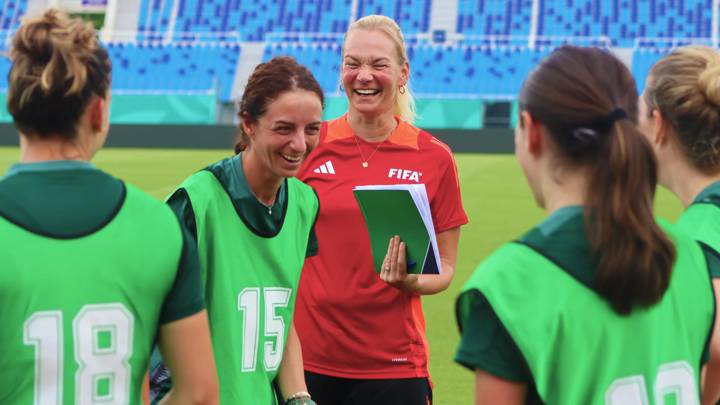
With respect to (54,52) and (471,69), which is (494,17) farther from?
(54,52)

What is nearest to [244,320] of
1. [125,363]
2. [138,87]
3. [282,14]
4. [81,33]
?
[125,363]

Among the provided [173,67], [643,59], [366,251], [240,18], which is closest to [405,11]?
[240,18]

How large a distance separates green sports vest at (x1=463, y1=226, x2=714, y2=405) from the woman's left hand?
158 cm

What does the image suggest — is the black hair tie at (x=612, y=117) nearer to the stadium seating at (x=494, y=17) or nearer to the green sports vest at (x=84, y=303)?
the green sports vest at (x=84, y=303)

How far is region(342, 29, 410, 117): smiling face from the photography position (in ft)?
13.4

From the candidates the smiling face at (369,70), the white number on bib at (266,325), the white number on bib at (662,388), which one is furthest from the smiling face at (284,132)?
the white number on bib at (662,388)

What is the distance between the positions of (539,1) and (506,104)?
10343 mm

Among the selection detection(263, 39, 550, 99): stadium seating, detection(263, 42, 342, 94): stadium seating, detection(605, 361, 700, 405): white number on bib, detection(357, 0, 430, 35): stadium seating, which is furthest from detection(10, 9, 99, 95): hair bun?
detection(357, 0, 430, 35): stadium seating

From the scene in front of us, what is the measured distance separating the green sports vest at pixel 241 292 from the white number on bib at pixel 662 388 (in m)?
1.25

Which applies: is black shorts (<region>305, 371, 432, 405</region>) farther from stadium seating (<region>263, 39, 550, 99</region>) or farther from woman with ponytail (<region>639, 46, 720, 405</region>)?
stadium seating (<region>263, 39, 550, 99</region>)

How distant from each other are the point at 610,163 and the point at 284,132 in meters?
1.33

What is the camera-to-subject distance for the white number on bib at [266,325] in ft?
10.1

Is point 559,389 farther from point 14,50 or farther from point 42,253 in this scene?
point 14,50

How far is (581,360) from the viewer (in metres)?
2.09
